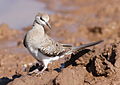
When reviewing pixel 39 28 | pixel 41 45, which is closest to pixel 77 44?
pixel 39 28

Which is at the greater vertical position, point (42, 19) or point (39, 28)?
point (42, 19)

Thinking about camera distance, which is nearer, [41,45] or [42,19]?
[41,45]

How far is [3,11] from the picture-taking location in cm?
1700

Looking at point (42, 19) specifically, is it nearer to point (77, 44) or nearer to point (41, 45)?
point (41, 45)

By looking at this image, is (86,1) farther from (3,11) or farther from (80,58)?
(80,58)

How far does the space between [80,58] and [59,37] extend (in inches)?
257

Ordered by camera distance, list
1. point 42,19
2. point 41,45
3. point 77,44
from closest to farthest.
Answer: point 41,45
point 42,19
point 77,44

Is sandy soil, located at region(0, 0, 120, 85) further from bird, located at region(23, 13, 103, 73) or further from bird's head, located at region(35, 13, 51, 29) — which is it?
bird's head, located at region(35, 13, 51, 29)

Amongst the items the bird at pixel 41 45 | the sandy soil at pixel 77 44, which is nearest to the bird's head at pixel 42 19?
the bird at pixel 41 45

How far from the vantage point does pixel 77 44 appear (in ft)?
40.5

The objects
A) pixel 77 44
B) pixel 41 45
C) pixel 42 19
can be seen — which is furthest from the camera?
pixel 77 44

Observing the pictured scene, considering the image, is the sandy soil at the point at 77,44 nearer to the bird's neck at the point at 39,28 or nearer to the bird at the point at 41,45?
the bird at the point at 41,45

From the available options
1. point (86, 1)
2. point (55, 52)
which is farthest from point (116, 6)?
point (55, 52)

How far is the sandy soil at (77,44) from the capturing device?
268 inches
